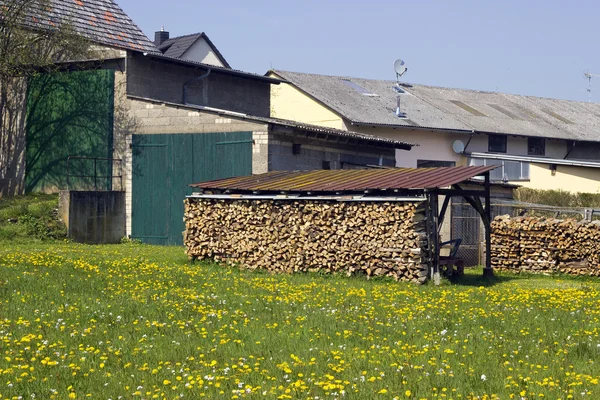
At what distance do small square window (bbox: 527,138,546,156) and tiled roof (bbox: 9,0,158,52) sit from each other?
95.5 ft

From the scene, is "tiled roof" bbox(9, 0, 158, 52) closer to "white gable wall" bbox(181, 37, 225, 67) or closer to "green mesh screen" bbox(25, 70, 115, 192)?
"green mesh screen" bbox(25, 70, 115, 192)

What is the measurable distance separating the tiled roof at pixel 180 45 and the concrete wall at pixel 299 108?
4.83 m

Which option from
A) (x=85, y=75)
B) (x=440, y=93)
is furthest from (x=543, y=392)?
(x=440, y=93)

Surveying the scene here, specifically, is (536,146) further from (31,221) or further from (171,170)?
(31,221)

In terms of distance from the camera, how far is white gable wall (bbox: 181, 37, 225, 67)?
52.6 m

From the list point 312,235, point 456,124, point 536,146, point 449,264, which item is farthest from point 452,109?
point 312,235

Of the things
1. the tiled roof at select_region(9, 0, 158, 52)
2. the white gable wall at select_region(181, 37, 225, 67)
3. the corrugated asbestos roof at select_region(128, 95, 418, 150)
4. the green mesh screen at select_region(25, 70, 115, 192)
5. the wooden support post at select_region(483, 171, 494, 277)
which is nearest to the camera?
the wooden support post at select_region(483, 171, 494, 277)

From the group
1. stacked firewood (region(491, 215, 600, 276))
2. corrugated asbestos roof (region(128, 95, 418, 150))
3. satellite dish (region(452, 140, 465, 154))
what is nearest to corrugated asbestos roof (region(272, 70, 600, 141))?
satellite dish (region(452, 140, 465, 154))

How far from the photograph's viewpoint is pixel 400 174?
21.7 meters

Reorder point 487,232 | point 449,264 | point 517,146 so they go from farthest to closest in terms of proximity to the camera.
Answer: point 517,146 < point 487,232 < point 449,264

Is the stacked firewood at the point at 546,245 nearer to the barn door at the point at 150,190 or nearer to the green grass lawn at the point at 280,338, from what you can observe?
the green grass lawn at the point at 280,338

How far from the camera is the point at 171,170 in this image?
30.2m

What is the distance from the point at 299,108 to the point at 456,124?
9.03 meters

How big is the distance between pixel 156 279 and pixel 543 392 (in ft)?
33.6
